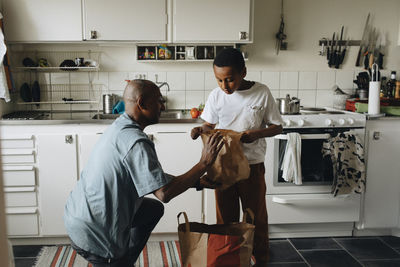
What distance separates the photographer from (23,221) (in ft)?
9.74

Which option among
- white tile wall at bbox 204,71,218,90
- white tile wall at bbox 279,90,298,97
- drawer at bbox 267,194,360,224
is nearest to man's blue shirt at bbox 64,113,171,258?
drawer at bbox 267,194,360,224

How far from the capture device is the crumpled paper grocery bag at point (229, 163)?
1.97 m

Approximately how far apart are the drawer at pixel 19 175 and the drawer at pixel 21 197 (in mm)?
39

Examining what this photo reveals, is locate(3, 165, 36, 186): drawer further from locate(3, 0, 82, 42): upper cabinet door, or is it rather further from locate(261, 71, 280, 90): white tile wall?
locate(261, 71, 280, 90): white tile wall

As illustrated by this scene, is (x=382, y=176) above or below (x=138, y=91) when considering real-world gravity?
below

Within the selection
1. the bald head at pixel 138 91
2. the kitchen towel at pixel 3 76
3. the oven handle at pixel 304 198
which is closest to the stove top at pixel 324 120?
the oven handle at pixel 304 198

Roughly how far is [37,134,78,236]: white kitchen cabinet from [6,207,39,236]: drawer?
5 centimetres

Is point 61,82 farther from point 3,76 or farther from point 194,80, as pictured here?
point 194,80

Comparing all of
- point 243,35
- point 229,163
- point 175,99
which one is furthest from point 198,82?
point 229,163

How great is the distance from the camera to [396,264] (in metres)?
2.71

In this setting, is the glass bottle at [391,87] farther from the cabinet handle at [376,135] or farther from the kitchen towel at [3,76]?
the kitchen towel at [3,76]

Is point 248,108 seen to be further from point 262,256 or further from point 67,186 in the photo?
point 67,186

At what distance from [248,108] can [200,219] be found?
3.96 ft

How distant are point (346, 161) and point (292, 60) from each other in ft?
3.62
